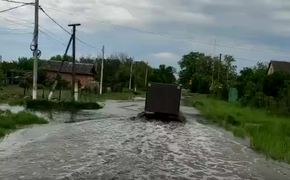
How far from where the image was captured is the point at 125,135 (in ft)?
62.8

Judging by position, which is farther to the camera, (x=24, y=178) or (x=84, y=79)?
(x=84, y=79)

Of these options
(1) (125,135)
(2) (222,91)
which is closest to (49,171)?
(1) (125,135)

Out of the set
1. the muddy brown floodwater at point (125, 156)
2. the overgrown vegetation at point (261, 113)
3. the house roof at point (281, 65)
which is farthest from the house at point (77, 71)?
the muddy brown floodwater at point (125, 156)

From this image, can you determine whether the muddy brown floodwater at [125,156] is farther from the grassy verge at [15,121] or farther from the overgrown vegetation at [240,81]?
the overgrown vegetation at [240,81]

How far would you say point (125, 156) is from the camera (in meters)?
13.7

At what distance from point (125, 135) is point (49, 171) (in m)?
8.48

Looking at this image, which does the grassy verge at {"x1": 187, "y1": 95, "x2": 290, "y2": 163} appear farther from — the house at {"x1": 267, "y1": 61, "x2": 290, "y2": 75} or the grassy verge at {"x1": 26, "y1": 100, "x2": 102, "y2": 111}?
the house at {"x1": 267, "y1": 61, "x2": 290, "y2": 75}

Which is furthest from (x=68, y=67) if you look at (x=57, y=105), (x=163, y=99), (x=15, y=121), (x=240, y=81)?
(x=15, y=121)

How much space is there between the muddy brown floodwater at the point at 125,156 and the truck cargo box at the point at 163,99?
839 centimetres

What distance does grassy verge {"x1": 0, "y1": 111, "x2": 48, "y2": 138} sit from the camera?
18.5 metres

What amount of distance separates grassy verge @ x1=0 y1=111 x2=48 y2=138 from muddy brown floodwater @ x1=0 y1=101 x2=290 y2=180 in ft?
1.94

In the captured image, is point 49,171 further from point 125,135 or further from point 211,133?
point 211,133

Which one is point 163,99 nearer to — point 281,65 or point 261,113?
point 261,113

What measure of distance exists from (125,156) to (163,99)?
16.2 metres
